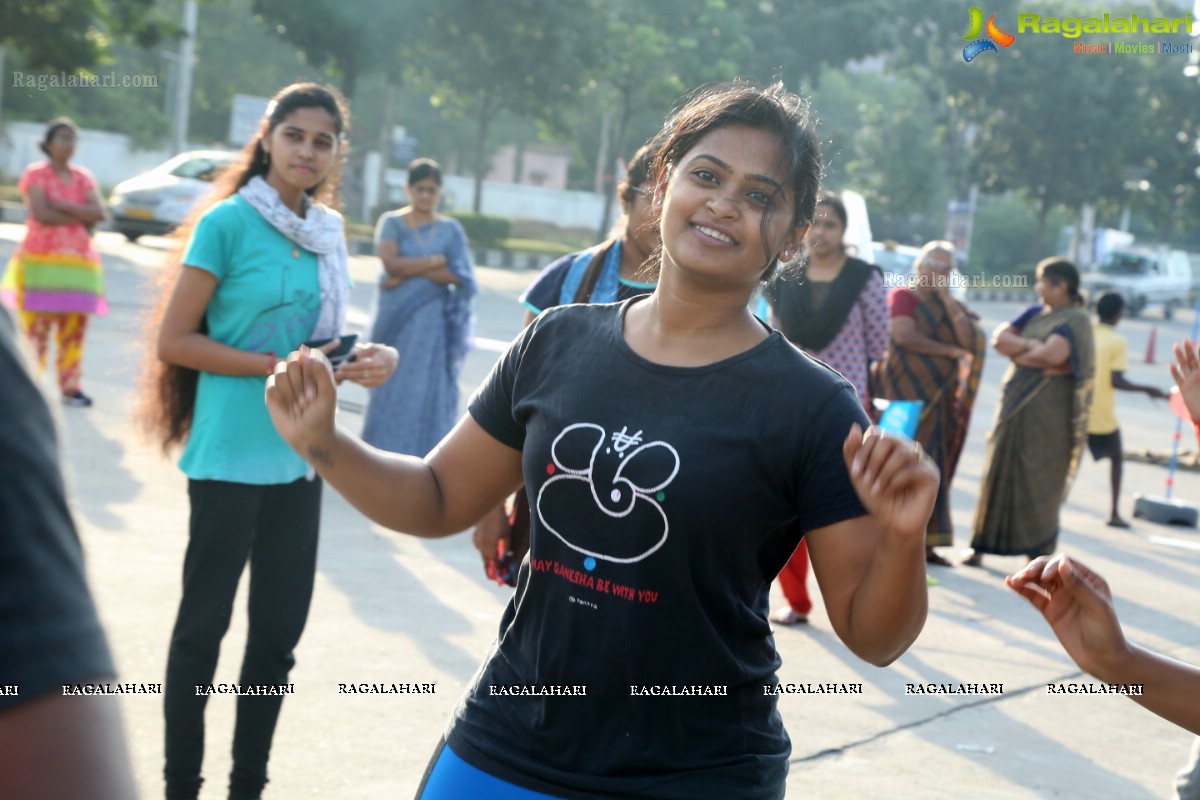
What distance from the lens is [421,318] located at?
7988mm

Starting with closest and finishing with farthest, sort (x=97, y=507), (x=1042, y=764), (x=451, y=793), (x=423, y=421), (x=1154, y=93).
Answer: (x=451, y=793)
(x=1042, y=764)
(x=97, y=507)
(x=423, y=421)
(x=1154, y=93)

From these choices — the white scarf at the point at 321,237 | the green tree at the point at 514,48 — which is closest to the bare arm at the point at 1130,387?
the white scarf at the point at 321,237

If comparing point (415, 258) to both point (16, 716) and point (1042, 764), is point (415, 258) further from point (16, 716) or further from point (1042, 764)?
point (16, 716)

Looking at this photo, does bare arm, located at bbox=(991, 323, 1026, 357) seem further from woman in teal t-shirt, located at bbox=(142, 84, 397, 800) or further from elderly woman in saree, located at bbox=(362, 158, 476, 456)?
woman in teal t-shirt, located at bbox=(142, 84, 397, 800)

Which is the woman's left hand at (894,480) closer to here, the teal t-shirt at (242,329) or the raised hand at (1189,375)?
the raised hand at (1189,375)

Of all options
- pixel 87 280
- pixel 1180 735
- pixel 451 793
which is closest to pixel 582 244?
pixel 87 280

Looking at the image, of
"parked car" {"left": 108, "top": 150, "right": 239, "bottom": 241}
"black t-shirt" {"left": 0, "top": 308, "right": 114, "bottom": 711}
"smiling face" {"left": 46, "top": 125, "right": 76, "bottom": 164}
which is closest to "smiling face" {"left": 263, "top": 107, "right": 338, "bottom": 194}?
"black t-shirt" {"left": 0, "top": 308, "right": 114, "bottom": 711}

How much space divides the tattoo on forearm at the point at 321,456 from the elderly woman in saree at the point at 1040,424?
6226 millimetres

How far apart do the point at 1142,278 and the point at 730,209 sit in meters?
41.5

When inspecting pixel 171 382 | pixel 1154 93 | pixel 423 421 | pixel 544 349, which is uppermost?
pixel 1154 93

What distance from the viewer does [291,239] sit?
12.5 ft

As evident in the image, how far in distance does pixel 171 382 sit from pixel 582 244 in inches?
1630

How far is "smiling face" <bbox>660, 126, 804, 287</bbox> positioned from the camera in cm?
223

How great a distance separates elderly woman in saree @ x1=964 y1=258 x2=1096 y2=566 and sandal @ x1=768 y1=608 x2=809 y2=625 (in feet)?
7.22
